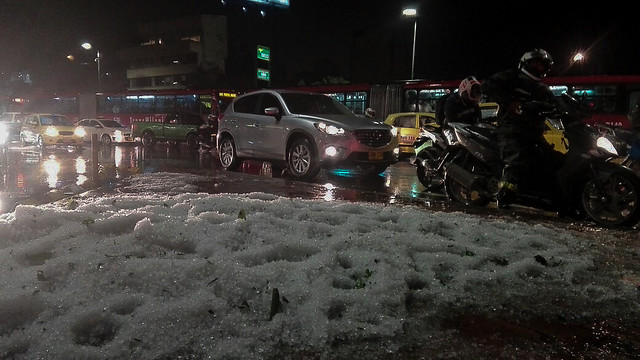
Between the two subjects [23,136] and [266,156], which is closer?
[266,156]

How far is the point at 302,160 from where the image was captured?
9.20 metres

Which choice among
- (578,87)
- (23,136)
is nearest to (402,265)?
(578,87)

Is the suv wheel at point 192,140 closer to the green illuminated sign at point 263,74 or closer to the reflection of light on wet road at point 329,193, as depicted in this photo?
the reflection of light on wet road at point 329,193

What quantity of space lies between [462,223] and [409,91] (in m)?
17.0

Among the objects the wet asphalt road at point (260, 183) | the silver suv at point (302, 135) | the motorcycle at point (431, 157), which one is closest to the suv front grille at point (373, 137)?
the silver suv at point (302, 135)

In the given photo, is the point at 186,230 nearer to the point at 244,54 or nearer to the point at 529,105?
A: the point at 529,105

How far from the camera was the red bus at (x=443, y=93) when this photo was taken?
607 inches

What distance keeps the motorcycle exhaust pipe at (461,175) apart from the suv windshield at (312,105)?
3802 mm

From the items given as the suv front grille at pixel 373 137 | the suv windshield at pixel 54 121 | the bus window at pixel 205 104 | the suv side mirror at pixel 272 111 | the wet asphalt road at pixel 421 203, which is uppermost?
the bus window at pixel 205 104

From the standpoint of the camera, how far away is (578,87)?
53.3 feet

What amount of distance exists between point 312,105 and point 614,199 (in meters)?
6.21

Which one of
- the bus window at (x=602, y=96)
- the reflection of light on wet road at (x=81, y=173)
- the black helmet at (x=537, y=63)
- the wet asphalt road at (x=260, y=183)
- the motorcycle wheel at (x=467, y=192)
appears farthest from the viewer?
the bus window at (x=602, y=96)

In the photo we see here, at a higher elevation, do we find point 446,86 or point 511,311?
point 446,86

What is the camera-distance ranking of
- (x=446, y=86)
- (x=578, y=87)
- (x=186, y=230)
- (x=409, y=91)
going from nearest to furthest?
1. (x=186, y=230)
2. (x=578, y=87)
3. (x=446, y=86)
4. (x=409, y=91)
